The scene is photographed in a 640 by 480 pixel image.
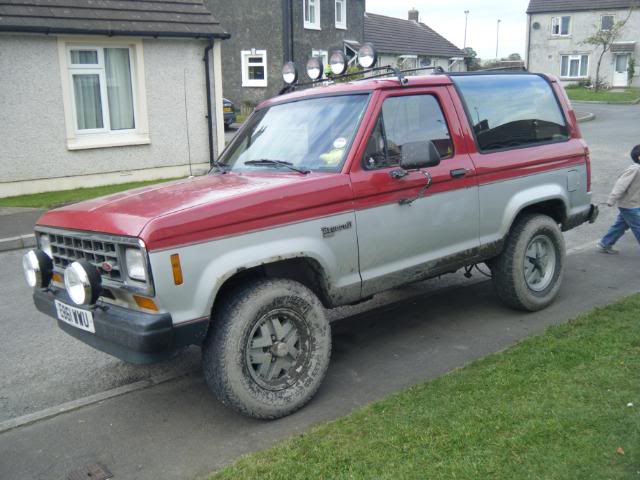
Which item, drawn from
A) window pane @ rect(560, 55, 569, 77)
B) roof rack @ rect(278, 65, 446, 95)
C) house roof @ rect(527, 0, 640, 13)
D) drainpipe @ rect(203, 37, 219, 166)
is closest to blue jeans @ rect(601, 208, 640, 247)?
roof rack @ rect(278, 65, 446, 95)

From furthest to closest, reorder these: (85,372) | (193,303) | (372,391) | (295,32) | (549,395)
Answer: (295,32) → (85,372) → (372,391) → (549,395) → (193,303)

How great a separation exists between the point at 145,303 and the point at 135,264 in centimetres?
23

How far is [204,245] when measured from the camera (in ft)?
12.2

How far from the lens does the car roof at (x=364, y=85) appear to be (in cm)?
479

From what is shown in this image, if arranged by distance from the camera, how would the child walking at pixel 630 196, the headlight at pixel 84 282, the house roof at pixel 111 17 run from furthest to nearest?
the house roof at pixel 111 17 → the child walking at pixel 630 196 → the headlight at pixel 84 282

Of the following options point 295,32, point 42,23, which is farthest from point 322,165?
point 295,32

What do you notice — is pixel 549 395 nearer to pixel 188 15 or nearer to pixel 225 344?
pixel 225 344

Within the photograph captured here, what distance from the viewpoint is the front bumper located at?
3.56m

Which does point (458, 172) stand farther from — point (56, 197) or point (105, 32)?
point (105, 32)

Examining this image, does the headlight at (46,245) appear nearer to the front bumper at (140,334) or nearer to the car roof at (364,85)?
the front bumper at (140,334)

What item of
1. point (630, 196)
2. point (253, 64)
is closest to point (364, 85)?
point (630, 196)

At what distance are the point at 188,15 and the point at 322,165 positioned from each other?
11.3 metres

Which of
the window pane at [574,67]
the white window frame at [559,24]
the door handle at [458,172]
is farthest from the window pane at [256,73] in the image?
the window pane at [574,67]

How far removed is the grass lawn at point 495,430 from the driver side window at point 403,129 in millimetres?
1624
